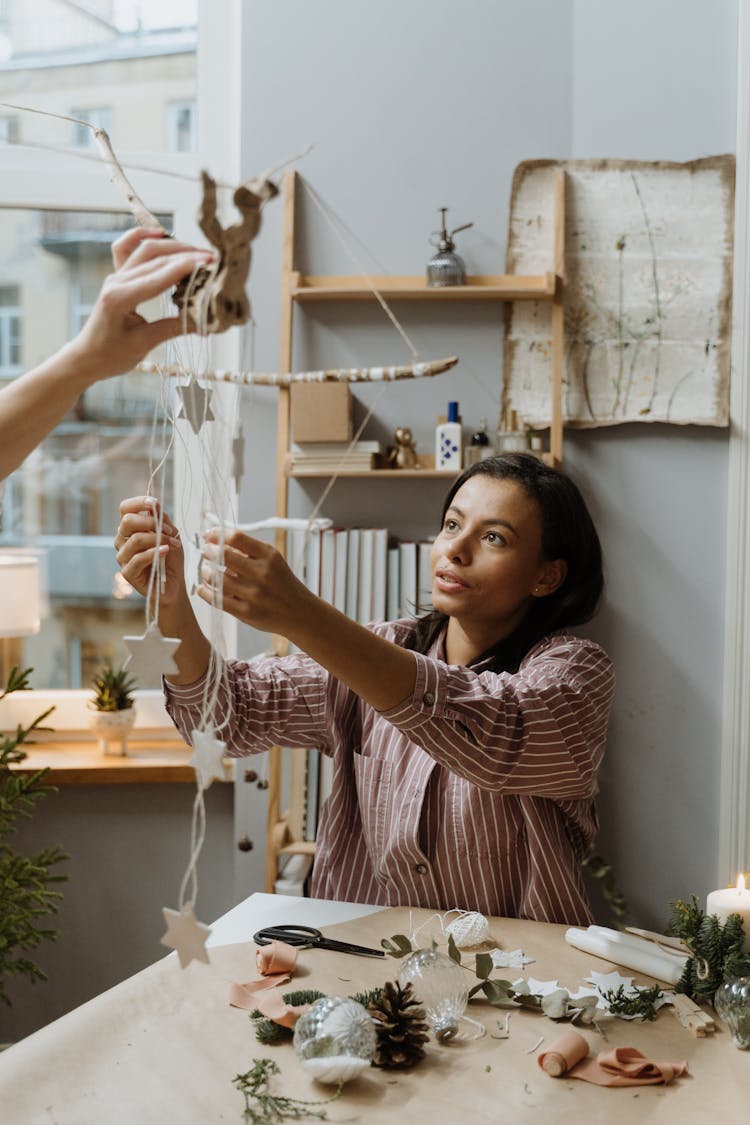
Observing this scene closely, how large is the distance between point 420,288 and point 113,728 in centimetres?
125

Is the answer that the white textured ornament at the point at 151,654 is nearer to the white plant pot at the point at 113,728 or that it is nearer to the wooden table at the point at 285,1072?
the wooden table at the point at 285,1072

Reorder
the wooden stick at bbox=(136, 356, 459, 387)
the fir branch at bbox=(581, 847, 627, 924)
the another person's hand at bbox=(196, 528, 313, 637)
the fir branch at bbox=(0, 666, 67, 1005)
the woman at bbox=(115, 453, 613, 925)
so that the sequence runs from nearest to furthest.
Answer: the wooden stick at bbox=(136, 356, 459, 387) < the another person's hand at bbox=(196, 528, 313, 637) < the woman at bbox=(115, 453, 613, 925) < the fir branch at bbox=(0, 666, 67, 1005) < the fir branch at bbox=(581, 847, 627, 924)

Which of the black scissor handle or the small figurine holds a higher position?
the small figurine

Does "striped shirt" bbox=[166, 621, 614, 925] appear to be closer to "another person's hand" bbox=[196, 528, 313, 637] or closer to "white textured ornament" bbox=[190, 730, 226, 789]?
"another person's hand" bbox=[196, 528, 313, 637]

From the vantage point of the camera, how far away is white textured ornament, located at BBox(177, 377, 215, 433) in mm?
884

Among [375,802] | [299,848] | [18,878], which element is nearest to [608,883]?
[299,848]

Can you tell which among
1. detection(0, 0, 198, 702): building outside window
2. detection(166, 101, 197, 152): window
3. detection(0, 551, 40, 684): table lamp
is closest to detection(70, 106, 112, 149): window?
detection(0, 0, 198, 702): building outside window

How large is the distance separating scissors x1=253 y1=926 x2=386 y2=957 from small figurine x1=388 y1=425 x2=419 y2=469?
4.22 feet

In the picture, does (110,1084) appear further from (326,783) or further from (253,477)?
(253,477)

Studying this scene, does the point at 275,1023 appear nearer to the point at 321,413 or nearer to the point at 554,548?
the point at 554,548

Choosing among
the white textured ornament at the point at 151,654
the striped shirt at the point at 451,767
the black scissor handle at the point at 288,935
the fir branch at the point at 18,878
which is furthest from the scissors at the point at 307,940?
the fir branch at the point at 18,878

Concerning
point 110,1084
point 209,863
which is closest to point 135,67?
point 209,863

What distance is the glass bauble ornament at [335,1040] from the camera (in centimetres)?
91

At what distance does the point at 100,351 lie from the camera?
84 centimetres
